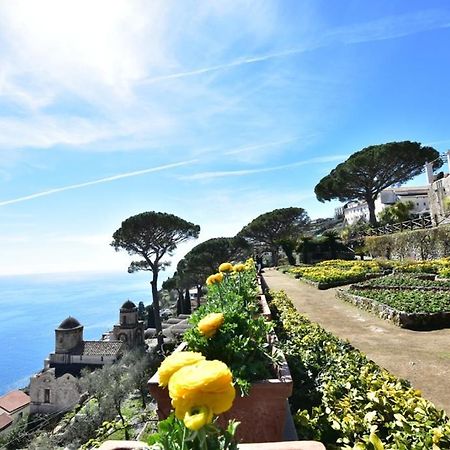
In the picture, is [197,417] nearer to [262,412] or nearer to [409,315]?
[262,412]

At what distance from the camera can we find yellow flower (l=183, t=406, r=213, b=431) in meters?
0.98

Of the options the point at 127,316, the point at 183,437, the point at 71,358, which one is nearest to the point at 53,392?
the point at 71,358

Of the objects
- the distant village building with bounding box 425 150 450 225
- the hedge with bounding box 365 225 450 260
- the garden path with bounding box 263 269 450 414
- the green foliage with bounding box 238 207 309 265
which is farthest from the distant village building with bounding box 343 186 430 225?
the garden path with bounding box 263 269 450 414

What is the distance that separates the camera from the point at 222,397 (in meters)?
1.04

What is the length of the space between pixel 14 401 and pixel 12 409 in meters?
1.89

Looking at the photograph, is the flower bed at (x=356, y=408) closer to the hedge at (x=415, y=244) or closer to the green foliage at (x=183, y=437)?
the green foliage at (x=183, y=437)

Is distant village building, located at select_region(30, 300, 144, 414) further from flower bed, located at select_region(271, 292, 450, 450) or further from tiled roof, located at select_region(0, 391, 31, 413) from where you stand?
flower bed, located at select_region(271, 292, 450, 450)

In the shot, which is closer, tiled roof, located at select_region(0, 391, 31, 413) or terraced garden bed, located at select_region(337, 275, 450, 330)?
terraced garden bed, located at select_region(337, 275, 450, 330)

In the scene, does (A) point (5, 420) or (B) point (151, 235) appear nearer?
(A) point (5, 420)

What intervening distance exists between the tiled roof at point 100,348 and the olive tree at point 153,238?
4320 millimetres

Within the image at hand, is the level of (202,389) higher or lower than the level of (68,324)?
higher

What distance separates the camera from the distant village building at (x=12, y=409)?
89.1 feet

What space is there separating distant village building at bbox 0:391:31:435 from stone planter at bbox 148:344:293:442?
102 feet

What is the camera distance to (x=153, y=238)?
1268 inches
